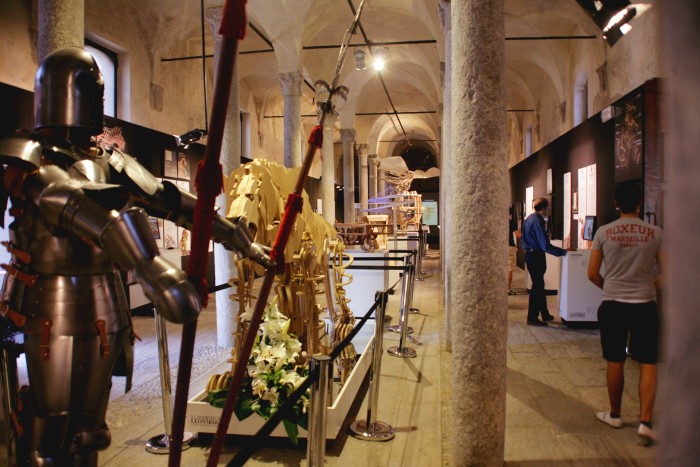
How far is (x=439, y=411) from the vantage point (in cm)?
471

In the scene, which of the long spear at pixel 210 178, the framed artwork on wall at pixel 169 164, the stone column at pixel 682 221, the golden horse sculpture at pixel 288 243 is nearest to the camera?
the stone column at pixel 682 221

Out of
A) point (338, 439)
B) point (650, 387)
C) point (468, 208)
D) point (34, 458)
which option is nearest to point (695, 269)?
point (34, 458)

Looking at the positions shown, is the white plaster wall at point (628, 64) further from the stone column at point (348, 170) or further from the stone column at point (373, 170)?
the stone column at point (373, 170)

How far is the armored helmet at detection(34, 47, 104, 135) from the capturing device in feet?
7.60

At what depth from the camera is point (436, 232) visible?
3638 cm

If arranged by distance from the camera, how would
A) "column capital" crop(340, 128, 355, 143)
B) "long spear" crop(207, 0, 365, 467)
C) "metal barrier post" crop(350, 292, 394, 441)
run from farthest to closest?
"column capital" crop(340, 128, 355, 143), "metal barrier post" crop(350, 292, 394, 441), "long spear" crop(207, 0, 365, 467)

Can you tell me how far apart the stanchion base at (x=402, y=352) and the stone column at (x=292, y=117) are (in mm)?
4617

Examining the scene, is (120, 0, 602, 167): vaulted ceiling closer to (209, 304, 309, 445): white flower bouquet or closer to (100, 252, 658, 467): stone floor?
(100, 252, 658, 467): stone floor

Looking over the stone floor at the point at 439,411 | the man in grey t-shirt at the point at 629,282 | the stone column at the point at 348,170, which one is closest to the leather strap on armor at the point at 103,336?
the stone floor at the point at 439,411

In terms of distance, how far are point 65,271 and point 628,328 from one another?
3813mm

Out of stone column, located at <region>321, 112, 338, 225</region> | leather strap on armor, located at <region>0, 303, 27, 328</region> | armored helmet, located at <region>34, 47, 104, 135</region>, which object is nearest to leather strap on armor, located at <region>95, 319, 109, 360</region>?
leather strap on armor, located at <region>0, 303, 27, 328</region>

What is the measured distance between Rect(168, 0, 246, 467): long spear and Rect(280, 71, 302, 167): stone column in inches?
338

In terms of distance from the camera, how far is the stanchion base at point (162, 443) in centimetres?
388

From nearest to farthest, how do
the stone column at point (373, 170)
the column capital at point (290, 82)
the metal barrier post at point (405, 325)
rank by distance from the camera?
the metal barrier post at point (405, 325)
the column capital at point (290, 82)
the stone column at point (373, 170)
